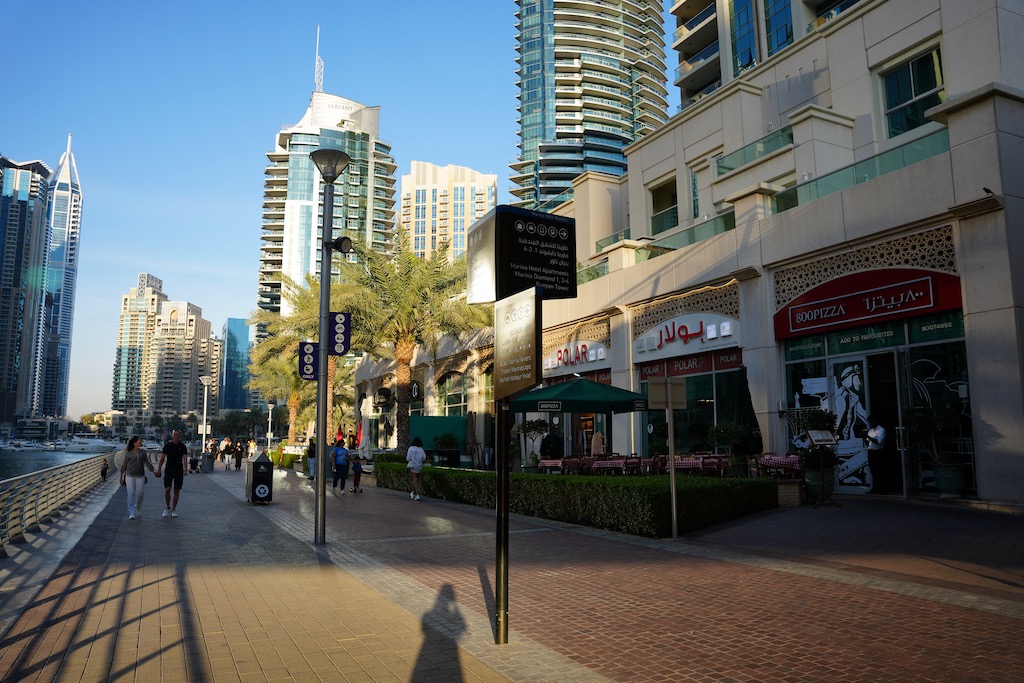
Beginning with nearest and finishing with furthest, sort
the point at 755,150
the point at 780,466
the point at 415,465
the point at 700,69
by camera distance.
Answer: the point at 780,466, the point at 415,465, the point at 755,150, the point at 700,69

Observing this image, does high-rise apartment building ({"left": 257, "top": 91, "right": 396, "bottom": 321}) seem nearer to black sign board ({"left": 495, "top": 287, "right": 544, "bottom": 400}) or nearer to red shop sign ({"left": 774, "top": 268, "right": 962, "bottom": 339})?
red shop sign ({"left": 774, "top": 268, "right": 962, "bottom": 339})

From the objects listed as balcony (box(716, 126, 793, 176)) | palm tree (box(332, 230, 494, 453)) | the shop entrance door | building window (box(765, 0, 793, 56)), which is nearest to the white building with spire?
building window (box(765, 0, 793, 56))

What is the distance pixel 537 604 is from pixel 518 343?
293 cm

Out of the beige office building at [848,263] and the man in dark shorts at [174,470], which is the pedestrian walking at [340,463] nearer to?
the man in dark shorts at [174,470]

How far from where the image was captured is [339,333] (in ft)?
38.5

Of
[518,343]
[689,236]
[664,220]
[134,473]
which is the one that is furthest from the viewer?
[664,220]

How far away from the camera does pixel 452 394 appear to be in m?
36.9

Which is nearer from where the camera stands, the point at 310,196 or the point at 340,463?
the point at 340,463

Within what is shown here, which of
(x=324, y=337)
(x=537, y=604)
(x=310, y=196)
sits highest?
(x=310, y=196)

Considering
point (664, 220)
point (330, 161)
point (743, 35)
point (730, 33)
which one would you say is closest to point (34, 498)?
point (330, 161)

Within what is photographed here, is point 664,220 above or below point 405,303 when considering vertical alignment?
above

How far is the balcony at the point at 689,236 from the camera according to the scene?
18578 millimetres

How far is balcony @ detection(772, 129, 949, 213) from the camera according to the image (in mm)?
13391

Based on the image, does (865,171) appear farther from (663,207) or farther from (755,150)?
(663,207)
